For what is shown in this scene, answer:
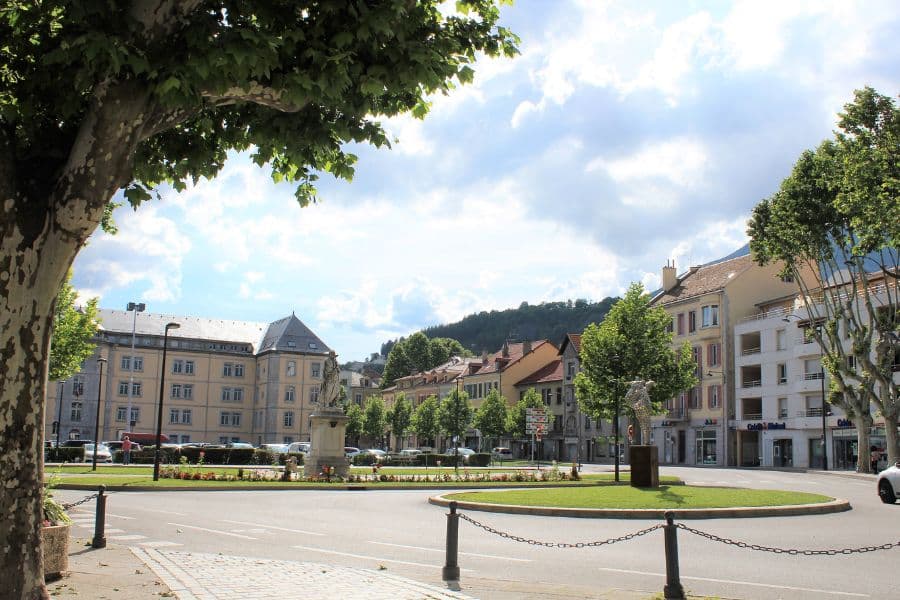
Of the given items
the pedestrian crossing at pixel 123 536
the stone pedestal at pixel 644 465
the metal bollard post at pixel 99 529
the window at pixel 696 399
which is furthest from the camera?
the window at pixel 696 399

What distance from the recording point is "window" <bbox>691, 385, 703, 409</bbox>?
230 feet

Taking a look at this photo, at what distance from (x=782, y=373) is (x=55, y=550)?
61.2m

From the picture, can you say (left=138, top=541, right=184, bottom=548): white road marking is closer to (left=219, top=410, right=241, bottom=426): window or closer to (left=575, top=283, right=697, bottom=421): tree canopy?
(left=575, top=283, right=697, bottom=421): tree canopy

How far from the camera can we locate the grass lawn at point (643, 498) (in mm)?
21375

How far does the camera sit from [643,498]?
23.0m

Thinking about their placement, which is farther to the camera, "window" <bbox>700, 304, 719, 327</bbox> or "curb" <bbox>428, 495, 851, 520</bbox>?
"window" <bbox>700, 304, 719, 327</bbox>

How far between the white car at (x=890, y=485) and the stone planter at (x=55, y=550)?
880 inches

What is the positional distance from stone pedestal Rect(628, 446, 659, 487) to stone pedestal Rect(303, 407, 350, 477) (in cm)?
1300

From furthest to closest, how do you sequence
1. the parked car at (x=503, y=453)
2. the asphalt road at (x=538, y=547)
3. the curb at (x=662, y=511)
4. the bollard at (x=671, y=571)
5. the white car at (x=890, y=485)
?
the parked car at (x=503, y=453)
the white car at (x=890, y=485)
the curb at (x=662, y=511)
the asphalt road at (x=538, y=547)
the bollard at (x=671, y=571)

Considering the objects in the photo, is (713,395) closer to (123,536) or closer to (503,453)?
(503,453)

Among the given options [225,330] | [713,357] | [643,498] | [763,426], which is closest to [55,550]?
[643,498]

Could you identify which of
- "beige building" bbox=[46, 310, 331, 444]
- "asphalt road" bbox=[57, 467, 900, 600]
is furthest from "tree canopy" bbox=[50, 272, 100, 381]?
"beige building" bbox=[46, 310, 331, 444]

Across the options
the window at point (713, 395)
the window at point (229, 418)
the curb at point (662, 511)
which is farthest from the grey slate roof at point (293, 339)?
the curb at point (662, 511)

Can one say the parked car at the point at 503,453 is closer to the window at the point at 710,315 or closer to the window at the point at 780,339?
the window at the point at 710,315
